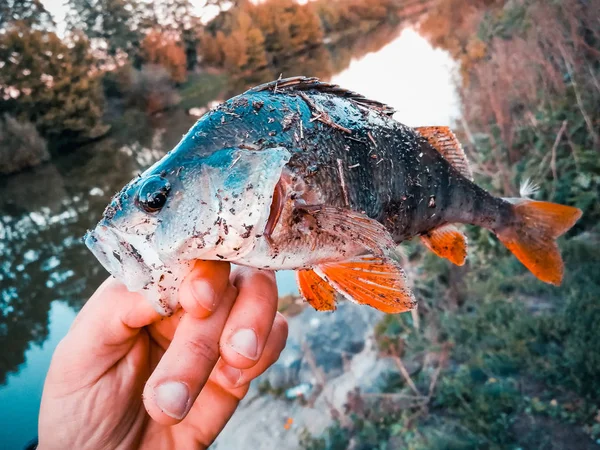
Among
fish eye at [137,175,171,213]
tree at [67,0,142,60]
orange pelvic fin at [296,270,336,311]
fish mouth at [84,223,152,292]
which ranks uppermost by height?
tree at [67,0,142,60]

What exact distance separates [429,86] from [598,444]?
524 inches

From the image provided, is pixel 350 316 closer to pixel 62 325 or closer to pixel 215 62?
pixel 62 325

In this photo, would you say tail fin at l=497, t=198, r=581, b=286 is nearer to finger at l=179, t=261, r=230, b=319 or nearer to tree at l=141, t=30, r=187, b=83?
finger at l=179, t=261, r=230, b=319

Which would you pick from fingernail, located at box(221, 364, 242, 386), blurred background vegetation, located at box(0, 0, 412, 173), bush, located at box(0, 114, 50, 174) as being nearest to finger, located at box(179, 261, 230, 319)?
fingernail, located at box(221, 364, 242, 386)

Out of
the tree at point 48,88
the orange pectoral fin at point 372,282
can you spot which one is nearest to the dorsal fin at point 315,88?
the orange pectoral fin at point 372,282

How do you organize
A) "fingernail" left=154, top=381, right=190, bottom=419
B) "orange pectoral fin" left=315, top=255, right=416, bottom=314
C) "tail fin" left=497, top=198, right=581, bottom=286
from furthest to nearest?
"tail fin" left=497, top=198, right=581, bottom=286 < "orange pectoral fin" left=315, top=255, right=416, bottom=314 < "fingernail" left=154, top=381, right=190, bottom=419

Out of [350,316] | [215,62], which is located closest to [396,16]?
[215,62]

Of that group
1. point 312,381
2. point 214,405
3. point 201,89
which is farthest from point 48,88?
point 214,405

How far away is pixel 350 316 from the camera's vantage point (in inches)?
272

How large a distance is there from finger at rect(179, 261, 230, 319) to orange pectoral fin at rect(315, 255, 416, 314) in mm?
406

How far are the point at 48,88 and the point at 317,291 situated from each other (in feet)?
103

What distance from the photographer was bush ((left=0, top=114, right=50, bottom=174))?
22.3 meters

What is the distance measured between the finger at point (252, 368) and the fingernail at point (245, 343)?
17 centimetres

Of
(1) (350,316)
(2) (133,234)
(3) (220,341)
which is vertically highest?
(2) (133,234)
